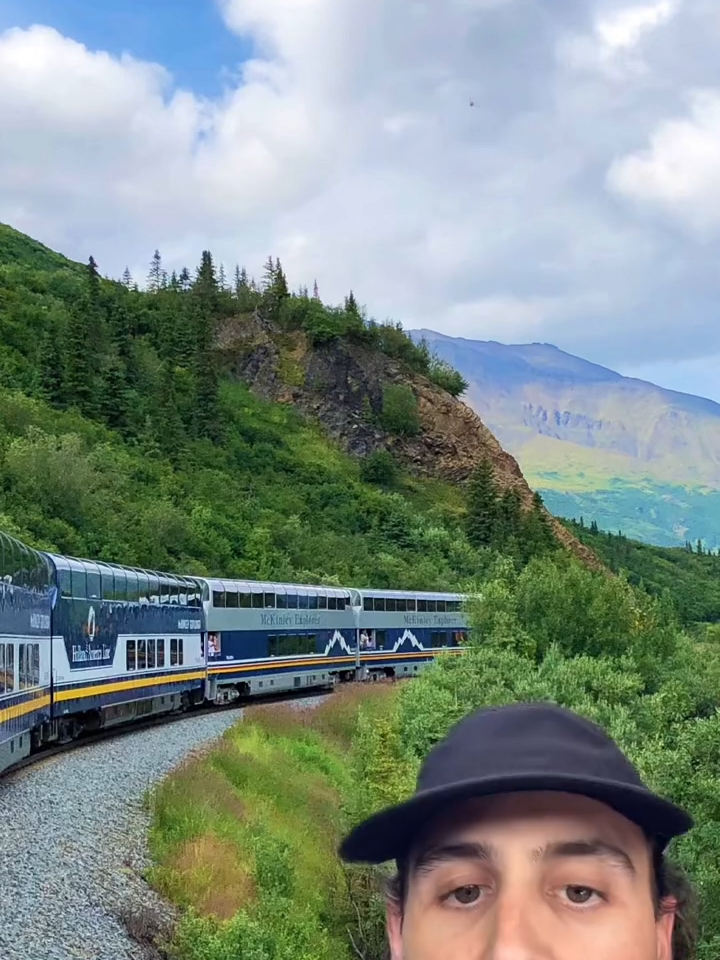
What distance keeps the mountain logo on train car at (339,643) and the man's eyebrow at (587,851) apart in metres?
38.1

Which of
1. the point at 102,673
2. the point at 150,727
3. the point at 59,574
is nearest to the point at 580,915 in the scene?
the point at 59,574

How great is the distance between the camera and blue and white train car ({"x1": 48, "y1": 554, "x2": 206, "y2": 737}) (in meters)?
21.4

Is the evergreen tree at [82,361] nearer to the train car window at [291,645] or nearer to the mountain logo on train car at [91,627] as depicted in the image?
the train car window at [291,645]

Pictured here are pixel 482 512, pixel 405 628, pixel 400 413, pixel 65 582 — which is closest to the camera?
pixel 65 582

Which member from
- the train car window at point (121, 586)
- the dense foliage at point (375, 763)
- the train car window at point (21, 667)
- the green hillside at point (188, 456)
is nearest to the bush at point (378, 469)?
the green hillside at point (188, 456)

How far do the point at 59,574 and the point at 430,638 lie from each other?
1148 inches

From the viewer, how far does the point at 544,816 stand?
232 centimetres

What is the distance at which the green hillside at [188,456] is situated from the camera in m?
51.6

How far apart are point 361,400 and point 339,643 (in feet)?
187

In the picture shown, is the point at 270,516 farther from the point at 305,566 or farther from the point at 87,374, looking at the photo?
the point at 87,374

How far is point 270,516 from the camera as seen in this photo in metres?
70.4

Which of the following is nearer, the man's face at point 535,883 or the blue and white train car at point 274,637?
the man's face at point 535,883

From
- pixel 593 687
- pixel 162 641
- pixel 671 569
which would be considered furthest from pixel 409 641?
pixel 671 569

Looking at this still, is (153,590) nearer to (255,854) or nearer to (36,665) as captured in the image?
(36,665)
